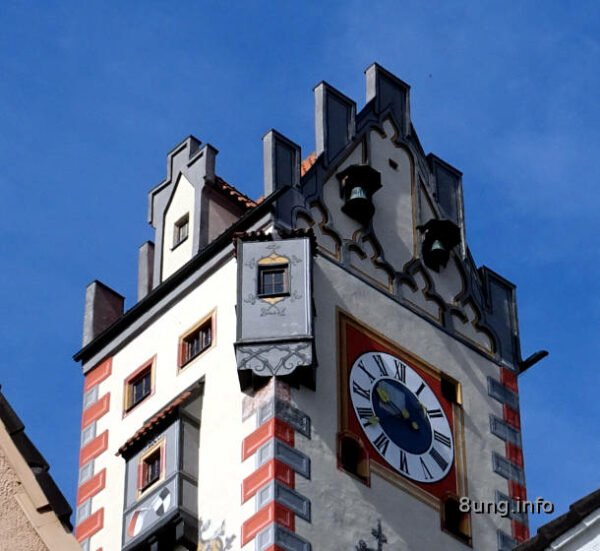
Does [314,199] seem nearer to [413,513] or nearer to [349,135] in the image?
[349,135]

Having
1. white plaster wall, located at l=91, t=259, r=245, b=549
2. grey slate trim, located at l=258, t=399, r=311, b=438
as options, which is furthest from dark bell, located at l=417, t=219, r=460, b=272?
grey slate trim, located at l=258, t=399, r=311, b=438

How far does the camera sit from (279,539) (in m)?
23.4

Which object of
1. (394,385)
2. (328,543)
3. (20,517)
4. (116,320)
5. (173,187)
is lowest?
(20,517)

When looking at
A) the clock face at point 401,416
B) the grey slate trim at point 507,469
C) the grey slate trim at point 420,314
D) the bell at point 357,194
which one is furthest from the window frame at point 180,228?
the grey slate trim at point 507,469

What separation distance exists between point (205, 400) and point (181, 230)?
11.3ft

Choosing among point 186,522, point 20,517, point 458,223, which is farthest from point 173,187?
point 20,517

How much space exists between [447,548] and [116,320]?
5738 mm

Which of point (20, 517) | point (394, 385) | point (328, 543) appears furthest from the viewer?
point (394, 385)

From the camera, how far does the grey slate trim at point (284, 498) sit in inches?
937

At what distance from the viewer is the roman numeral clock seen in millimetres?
25203

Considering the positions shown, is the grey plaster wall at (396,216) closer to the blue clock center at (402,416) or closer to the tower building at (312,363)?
the tower building at (312,363)

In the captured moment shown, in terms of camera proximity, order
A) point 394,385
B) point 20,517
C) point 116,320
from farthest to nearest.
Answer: point 116,320
point 394,385
point 20,517

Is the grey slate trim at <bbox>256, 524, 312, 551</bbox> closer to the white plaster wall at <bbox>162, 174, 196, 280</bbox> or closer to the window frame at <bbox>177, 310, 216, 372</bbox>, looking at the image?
the window frame at <bbox>177, 310, 216, 372</bbox>

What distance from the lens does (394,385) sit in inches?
1027
